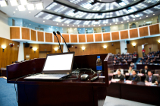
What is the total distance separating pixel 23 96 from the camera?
1.52 m

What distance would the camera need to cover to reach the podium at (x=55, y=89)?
43.2 inches

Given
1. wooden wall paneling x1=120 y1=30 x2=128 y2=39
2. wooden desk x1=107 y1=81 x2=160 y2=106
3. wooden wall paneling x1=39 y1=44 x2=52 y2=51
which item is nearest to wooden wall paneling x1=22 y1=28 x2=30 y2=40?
wooden wall paneling x1=39 y1=44 x2=52 y2=51

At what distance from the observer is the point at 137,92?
425cm

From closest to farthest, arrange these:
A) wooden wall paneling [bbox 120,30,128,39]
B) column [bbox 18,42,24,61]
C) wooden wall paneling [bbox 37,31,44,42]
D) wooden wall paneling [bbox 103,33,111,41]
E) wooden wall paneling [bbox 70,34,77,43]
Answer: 1. column [bbox 18,42,24,61]
2. wooden wall paneling [bbox 37,31,44,42]
3. wooden wall paneling [bbox 120,30,128,39]
4. wooden wall paneling [bbox 70,34,77,43]
5. wooden wall paneling [bbox 103,33,111,41]

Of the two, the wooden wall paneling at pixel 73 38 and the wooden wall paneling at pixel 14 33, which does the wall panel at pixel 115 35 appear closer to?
the wooden wall paneling at pixel 73 38

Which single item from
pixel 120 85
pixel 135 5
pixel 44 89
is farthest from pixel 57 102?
pixel 135 5

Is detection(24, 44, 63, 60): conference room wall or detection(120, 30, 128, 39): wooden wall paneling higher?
detection(120, 30, 128, 39): wooden wall paneling

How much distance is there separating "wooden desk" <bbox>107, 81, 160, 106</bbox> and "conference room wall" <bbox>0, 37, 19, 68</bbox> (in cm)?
895

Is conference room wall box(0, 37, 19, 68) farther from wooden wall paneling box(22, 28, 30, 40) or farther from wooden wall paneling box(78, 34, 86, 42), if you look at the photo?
wooden wall paneling box(78, 34, 86, 42)

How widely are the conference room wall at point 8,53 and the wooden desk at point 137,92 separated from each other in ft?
29.4

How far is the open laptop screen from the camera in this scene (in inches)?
54.1

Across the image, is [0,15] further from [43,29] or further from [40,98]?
[40,98]

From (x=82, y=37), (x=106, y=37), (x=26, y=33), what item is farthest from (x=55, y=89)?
(x=106, y=37)

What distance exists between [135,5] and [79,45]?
8821 mm
